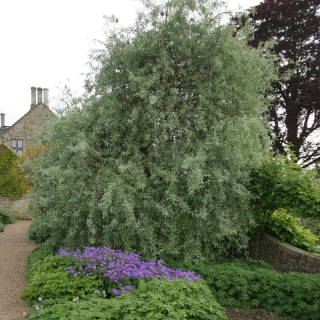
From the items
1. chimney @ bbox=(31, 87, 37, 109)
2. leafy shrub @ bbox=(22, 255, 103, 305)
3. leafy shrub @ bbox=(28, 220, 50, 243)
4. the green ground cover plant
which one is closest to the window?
chimney @ bbox=(31, 87, 37, 109)

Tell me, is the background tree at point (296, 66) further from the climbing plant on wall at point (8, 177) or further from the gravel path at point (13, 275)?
the climbing plant on wall at point (8, 177)

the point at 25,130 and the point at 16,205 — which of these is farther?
the point at 25,130

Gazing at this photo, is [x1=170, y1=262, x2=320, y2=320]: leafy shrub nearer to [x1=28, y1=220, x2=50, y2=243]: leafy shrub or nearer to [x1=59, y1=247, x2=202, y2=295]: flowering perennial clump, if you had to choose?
[x1=59, y1=247, x2=202, y2=295]: flowering perennial clump

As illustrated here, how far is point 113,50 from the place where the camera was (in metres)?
6.70

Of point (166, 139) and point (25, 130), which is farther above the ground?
point (25, 130)

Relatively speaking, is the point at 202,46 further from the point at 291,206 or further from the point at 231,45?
the point at 291,206

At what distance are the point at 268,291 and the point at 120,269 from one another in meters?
2.14

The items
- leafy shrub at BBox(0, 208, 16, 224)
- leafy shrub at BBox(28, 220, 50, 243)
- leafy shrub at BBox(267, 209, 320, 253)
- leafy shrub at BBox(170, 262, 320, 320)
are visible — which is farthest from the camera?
leafy shrub at BBox(0, 208, 16, 224)

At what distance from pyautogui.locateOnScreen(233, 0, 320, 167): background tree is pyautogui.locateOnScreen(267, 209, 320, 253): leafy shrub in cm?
676

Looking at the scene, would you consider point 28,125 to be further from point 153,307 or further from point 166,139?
point 153,307

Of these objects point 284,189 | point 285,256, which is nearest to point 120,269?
point 284,189

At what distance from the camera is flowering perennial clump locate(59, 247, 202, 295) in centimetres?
463

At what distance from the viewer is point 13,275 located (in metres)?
6.83

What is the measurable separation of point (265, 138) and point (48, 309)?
14.8 ft
